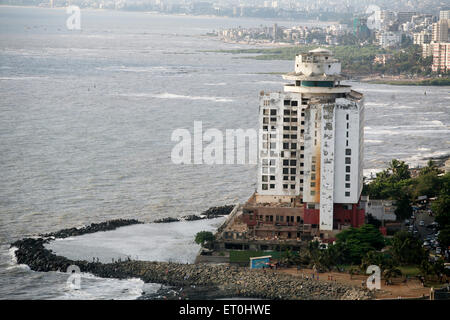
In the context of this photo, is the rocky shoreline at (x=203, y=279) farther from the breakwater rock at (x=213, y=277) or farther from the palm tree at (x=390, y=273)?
the palm tree at (x=390, y=273)

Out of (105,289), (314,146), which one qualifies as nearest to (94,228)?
(105,289)

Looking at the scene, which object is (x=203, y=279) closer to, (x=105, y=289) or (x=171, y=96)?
(x=105, y=289)

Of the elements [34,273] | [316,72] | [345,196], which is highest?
[316,72]

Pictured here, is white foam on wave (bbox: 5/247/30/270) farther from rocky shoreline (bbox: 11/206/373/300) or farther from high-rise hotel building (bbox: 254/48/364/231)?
high-rise hotel building (bbox: 254/48/364/231)

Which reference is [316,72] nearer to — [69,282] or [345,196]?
[345,196]

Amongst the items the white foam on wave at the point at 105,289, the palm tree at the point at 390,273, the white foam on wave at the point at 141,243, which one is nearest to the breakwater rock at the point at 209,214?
the white foam on wave at the point at 141,243
